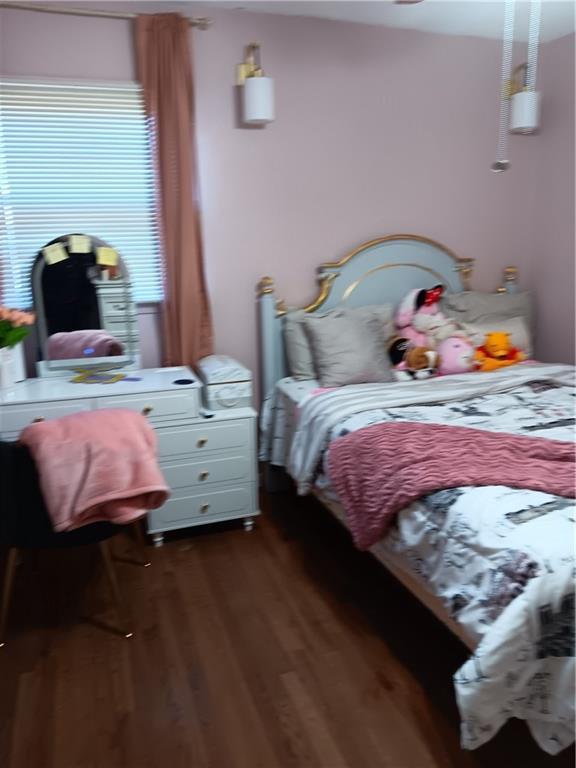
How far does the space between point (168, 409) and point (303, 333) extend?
83cm

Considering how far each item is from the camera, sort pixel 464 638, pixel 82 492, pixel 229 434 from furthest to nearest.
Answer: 1. pixel 229 434
2. pixel 82 492
3. pixel 464 638

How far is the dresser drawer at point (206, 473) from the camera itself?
260 cm

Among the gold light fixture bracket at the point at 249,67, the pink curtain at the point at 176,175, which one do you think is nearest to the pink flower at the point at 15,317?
the pink curtain at the point at 176,175

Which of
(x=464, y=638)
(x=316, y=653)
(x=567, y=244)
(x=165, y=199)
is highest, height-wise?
(x=165, y=199)

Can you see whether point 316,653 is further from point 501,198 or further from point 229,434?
point 501,198

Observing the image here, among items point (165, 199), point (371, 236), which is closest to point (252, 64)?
point (165, 199)

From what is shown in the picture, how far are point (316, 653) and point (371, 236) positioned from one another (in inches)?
85.4

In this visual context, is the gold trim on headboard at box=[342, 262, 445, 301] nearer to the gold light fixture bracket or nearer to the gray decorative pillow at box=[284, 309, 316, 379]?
the gray decorative pillow at box=[284, 309, 316, 379]

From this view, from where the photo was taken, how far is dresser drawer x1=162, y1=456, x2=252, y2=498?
2600 mm

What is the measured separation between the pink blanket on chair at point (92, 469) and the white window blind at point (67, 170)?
1127 millimetres

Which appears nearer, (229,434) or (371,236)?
(229,434)

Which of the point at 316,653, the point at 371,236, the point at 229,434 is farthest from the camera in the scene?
the point at 371,236

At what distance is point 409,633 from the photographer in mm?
2057

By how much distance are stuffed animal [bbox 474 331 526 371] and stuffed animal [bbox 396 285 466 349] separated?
0.45 ft
